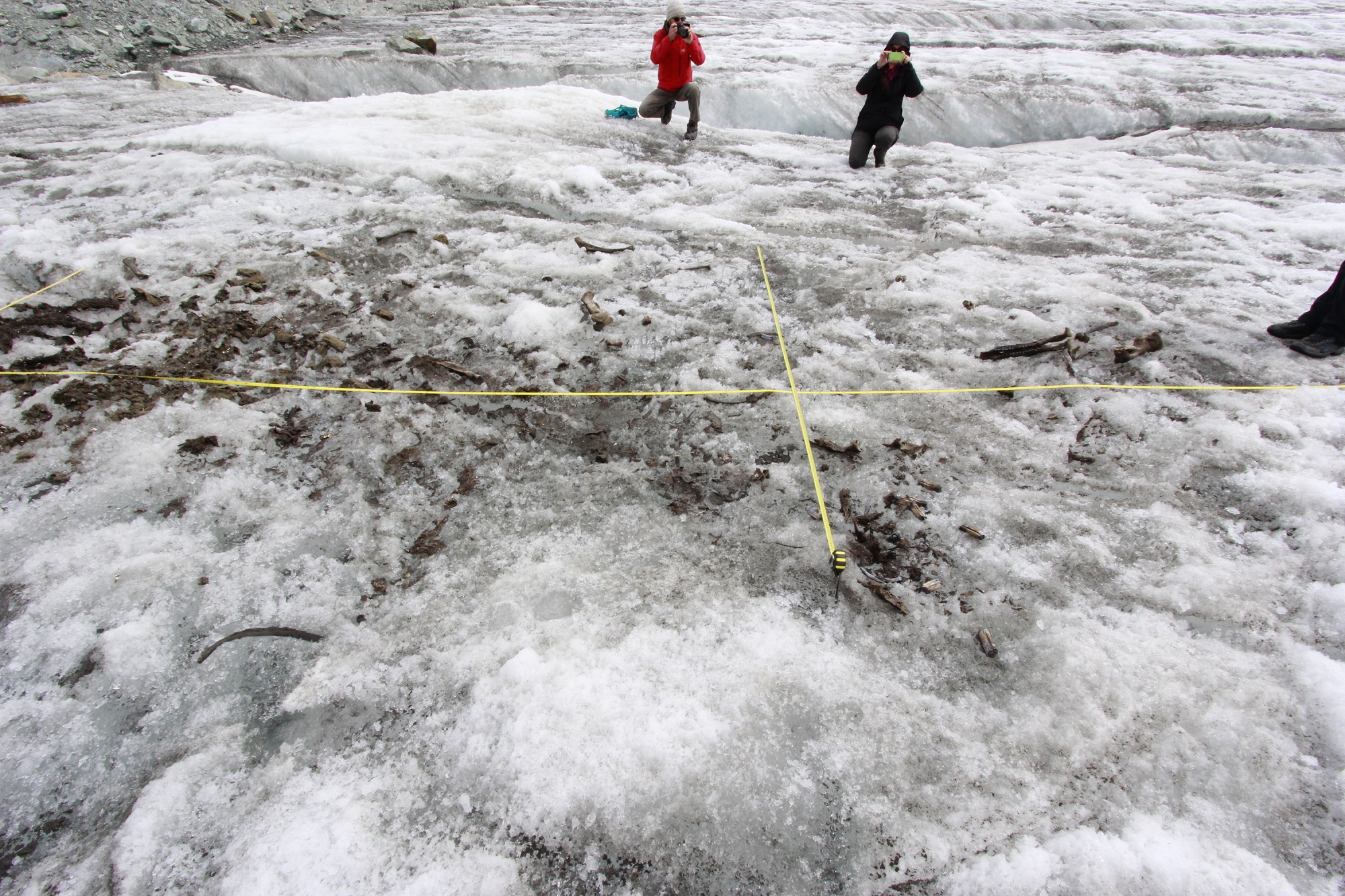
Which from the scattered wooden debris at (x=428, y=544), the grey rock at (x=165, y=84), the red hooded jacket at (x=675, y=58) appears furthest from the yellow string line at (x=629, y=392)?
the grey rock at (x=165, y=84)

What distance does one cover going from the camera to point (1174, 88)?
769cm

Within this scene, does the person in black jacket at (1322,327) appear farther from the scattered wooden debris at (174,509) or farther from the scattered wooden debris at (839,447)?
the scattered wooden debris at (174,509)

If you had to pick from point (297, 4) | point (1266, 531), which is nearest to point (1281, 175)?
point (1266, 531)

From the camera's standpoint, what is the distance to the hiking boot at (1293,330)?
131 inches

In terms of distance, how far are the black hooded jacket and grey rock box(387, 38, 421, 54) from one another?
7401 millimetres

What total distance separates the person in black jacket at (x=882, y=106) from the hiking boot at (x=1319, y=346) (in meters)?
3.60

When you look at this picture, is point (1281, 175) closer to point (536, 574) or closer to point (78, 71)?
point (536, 574)

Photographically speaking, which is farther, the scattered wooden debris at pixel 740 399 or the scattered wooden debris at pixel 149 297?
the scattered wooden debris at pixel 149 297

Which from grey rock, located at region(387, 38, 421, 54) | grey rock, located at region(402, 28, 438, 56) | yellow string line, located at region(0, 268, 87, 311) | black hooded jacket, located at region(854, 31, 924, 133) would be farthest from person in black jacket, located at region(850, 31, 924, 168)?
grey rock, located at region(387, 38, 421, 54)

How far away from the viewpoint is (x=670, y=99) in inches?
253

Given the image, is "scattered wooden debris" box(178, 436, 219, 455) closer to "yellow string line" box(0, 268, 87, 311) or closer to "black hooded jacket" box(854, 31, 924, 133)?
"yellow string line" box(0, 268, 87, 311)

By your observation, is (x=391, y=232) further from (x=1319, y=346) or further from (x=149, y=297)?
(x=1319, y=346)

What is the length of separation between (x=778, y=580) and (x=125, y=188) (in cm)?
599

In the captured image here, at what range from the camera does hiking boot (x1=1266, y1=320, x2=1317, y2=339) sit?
131 inches
